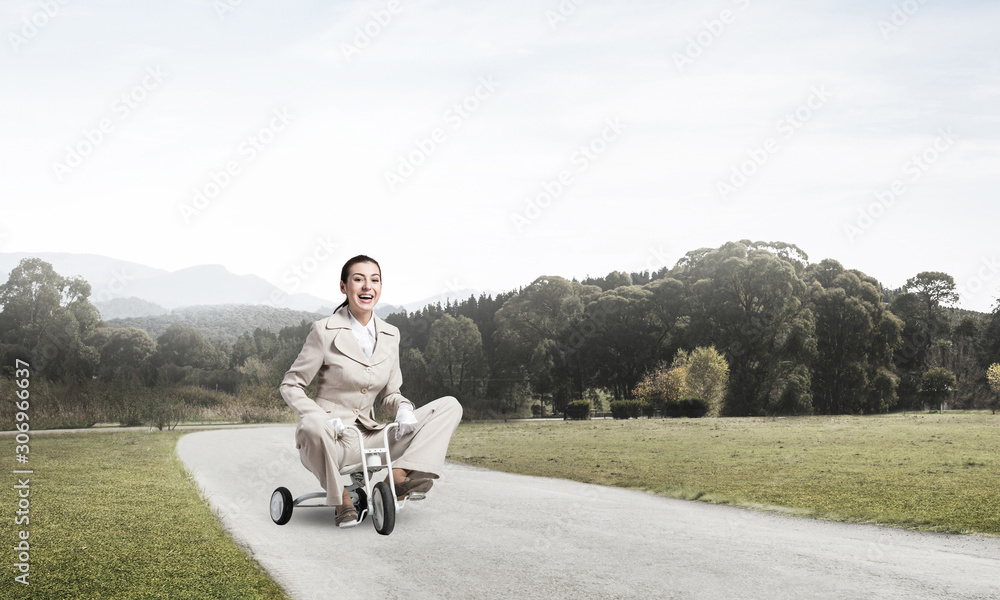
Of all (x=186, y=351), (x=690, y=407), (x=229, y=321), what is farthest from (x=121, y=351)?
(x=690, y=407)

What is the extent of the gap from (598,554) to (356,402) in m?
2.33

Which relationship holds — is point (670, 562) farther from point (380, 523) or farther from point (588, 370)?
point (588, 370)

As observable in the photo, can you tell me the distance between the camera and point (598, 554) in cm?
587

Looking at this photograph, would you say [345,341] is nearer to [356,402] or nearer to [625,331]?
[356,402]

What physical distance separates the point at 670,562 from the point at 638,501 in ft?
13.2

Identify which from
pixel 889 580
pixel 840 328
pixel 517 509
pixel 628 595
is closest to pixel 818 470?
pixel 517 509

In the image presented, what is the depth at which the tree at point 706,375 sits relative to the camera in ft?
138

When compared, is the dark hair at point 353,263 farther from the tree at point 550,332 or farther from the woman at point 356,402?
the tree at point 550,332

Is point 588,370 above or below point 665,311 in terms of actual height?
below

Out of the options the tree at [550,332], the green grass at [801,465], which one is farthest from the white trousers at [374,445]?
the tree at [550,332]

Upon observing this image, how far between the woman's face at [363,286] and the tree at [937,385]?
2111 inches

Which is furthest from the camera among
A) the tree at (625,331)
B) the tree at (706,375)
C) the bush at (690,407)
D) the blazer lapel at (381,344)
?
the tree at (625,331)

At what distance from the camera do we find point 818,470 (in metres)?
14.3

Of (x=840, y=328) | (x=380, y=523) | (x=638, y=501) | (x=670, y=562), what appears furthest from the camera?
(x=840, y=328)
